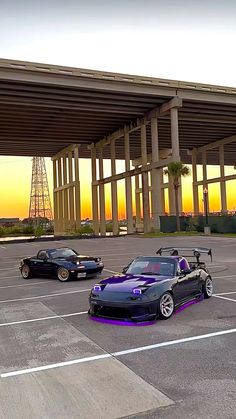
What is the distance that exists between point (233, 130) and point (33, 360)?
243ft

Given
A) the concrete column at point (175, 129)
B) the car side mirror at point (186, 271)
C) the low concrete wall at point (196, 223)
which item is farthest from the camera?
the concrete column at point (175, 129)

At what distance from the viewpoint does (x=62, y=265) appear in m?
15.3

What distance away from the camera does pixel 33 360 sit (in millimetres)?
6469

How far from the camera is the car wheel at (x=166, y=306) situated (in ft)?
28.3

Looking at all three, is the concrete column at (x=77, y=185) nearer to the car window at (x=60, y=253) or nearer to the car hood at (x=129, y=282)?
the car window at (x=60, y=253)

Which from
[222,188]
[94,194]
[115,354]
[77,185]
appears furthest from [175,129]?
[115,354]

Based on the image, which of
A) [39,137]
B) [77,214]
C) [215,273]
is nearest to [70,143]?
[39,137]

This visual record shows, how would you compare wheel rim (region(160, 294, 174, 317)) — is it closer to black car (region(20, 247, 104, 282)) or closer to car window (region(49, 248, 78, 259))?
black car (region(20, 247, 104, 282))

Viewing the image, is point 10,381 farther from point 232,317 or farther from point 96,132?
point 96,132

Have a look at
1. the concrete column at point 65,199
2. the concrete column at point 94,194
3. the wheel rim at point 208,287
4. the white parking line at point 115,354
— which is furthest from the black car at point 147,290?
the concrete column at point 65,199

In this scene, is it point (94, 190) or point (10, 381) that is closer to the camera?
point (10, 381)

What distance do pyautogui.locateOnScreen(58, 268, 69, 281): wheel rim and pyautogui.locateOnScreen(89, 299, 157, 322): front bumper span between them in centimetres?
658

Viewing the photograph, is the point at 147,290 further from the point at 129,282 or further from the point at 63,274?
the point at 63,274

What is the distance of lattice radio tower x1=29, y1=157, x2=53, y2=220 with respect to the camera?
11706cm
